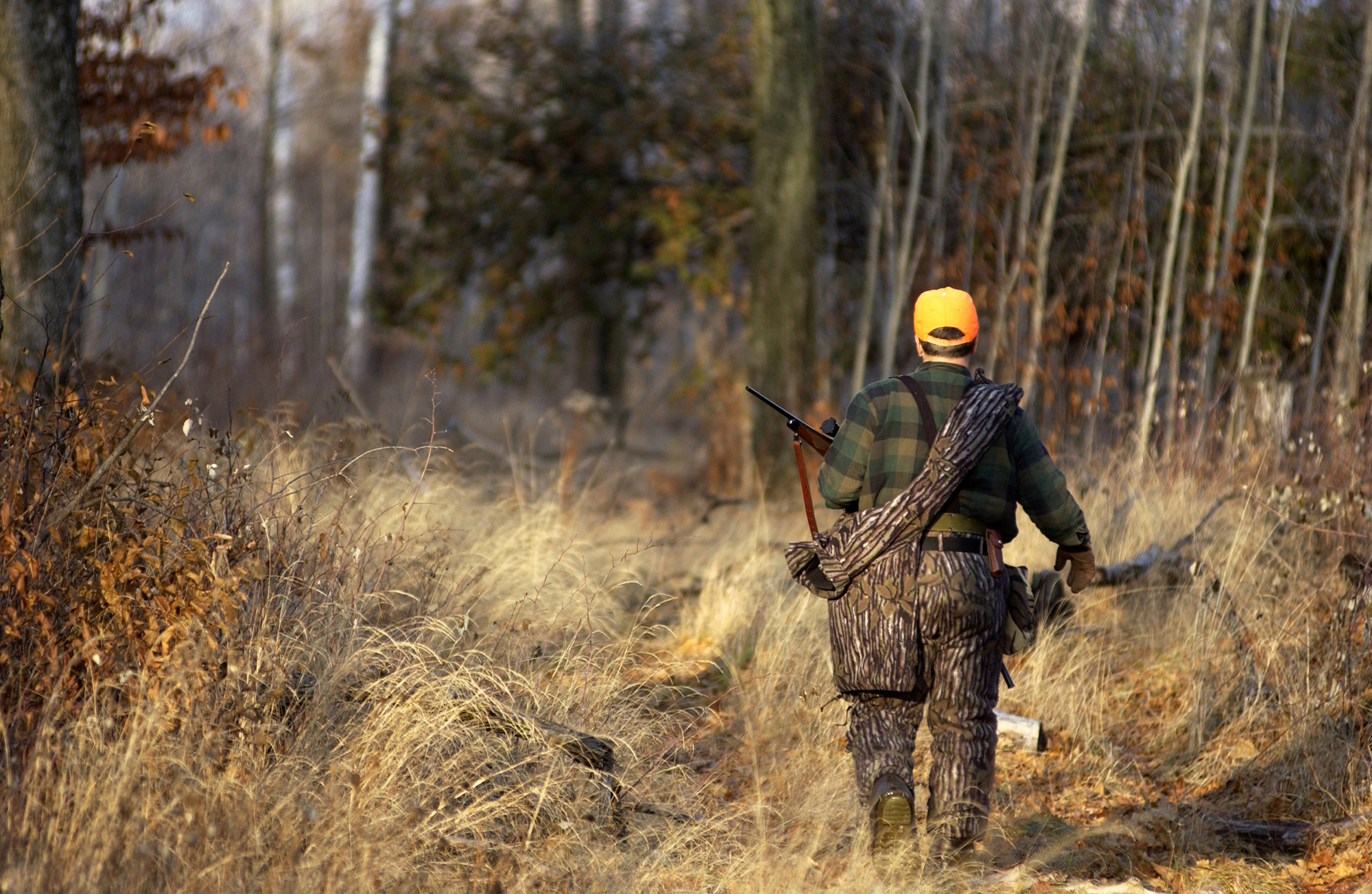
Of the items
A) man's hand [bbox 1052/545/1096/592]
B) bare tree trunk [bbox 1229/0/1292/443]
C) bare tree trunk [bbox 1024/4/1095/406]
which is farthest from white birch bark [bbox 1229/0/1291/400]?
man's hand [bbox 1052/545/1096/592]

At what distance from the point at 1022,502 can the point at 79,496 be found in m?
2.98

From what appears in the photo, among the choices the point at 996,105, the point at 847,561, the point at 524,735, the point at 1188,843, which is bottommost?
the point at 1188,843

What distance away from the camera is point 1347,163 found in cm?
923

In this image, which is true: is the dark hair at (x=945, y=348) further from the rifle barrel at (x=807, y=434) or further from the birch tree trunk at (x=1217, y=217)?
the birch tree trunk at (x=1217, y=217)

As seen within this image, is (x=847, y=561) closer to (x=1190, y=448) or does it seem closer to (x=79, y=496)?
(x=79, y=496)

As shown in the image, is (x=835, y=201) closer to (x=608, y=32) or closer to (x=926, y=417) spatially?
(x=608, y=32)

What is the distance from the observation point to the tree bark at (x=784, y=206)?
33.3 feet

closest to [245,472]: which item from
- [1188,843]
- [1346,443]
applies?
[1188,843]

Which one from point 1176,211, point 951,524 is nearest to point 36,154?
point 951,524

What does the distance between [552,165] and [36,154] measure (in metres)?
7.70

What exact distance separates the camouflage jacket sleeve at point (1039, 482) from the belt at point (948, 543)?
0.24 m

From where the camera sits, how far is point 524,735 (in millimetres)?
4277

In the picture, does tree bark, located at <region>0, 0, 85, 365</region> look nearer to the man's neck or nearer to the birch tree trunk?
the man's neck

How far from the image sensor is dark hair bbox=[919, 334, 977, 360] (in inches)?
163
